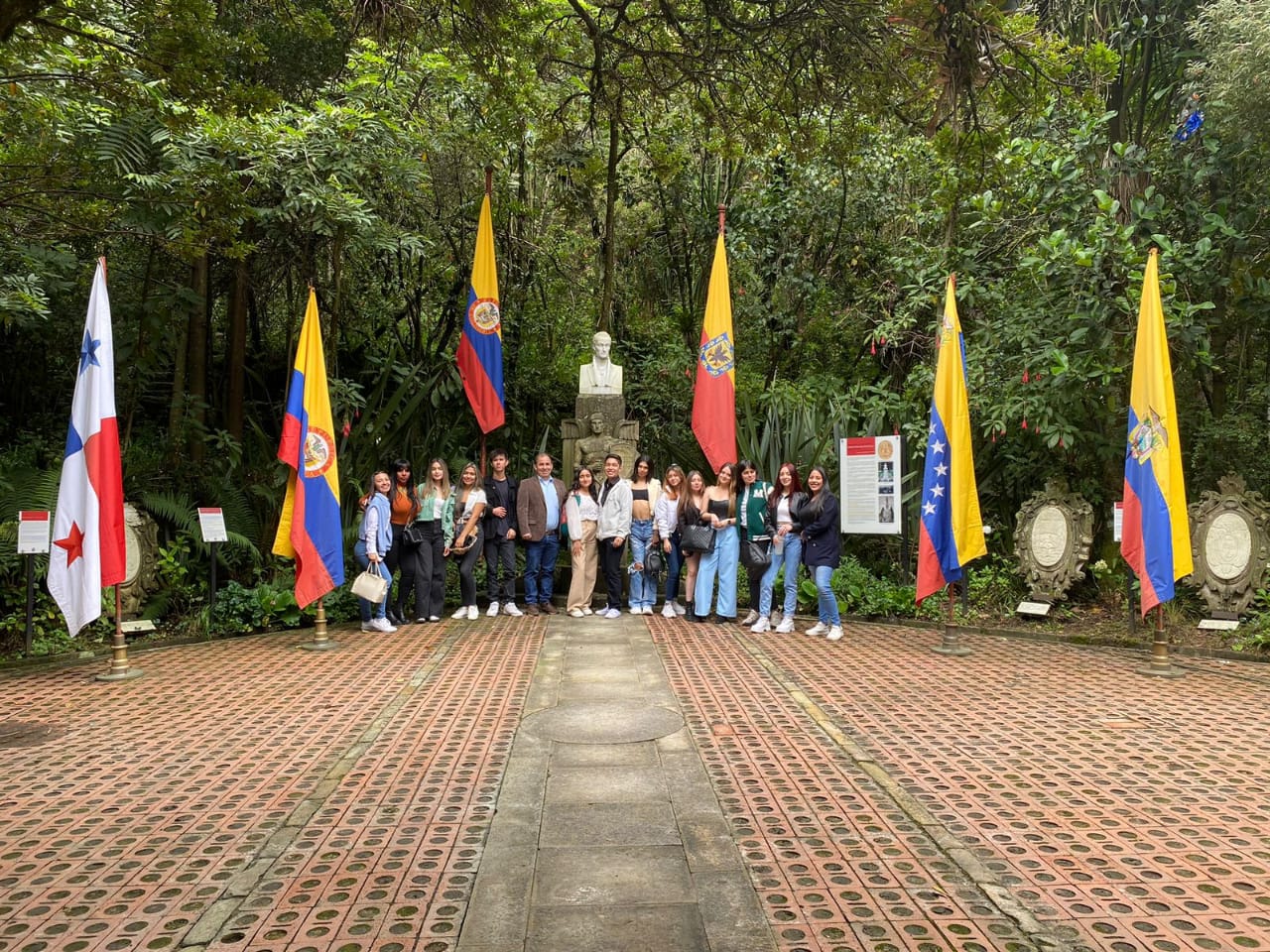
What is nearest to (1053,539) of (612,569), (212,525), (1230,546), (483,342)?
(1230,546)

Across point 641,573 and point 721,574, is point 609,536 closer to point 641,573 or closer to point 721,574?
point 641,573

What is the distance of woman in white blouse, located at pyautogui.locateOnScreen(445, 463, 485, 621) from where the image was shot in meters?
8.83

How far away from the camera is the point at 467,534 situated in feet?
29.0

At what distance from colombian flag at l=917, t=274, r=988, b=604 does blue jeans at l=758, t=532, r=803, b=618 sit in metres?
1.25

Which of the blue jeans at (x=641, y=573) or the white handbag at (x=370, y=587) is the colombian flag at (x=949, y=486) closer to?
the blue jeans at (x=641, y=573)

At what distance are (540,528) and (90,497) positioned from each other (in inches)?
157

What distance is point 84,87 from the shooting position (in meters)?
6.72

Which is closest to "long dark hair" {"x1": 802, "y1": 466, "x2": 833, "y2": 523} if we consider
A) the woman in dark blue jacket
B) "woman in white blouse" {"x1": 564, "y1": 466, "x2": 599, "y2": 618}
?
the woman in dark blue jacket

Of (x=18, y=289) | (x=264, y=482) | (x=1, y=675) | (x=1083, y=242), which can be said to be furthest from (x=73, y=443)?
(x=1083, y=242)

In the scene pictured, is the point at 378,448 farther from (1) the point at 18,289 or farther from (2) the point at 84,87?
(2) the point at 84,87

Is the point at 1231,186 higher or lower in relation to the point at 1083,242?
higher

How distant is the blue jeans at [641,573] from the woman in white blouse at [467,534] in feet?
5.07

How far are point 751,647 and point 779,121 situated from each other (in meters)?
4.07

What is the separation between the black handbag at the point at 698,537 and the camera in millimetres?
8492
